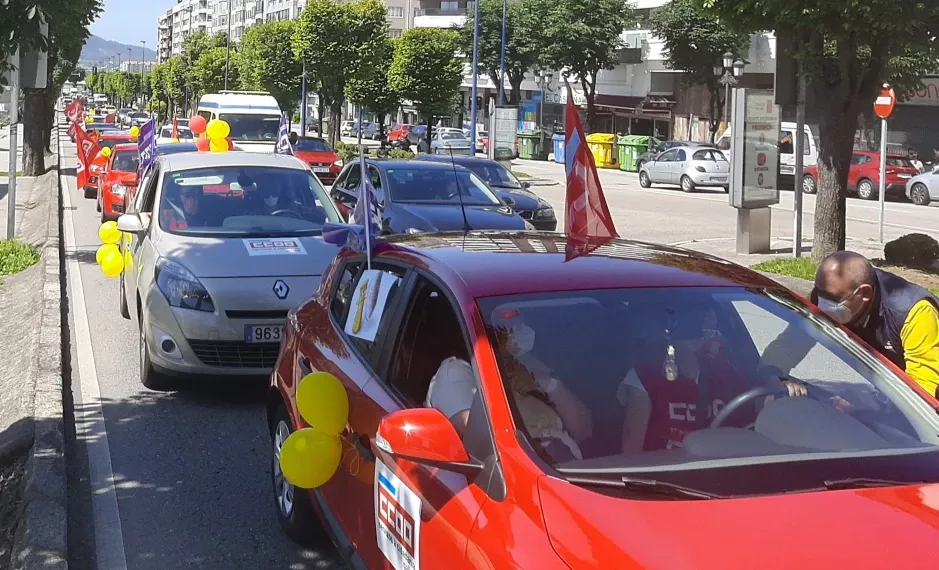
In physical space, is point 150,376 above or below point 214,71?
below

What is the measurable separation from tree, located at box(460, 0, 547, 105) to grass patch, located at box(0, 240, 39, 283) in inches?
2023

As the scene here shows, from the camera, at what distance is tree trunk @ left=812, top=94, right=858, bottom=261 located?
14555 mm

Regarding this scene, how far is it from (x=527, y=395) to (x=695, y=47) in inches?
2137

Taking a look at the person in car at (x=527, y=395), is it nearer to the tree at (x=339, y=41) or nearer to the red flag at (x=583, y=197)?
the red flag at (x=583, y=197)

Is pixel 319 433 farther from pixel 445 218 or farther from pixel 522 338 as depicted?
pixel 445 218

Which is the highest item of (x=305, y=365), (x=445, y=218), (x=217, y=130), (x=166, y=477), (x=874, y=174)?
(x=874, y=174)

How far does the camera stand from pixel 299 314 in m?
5.33

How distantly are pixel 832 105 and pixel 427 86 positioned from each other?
3485cm

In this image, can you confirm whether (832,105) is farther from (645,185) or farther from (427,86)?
(427,86)

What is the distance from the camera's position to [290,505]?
5.07 metres

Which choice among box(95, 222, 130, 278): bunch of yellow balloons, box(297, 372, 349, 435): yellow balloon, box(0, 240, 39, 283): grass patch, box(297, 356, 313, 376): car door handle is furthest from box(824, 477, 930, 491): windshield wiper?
box(0, 240, 39, 283): grass patch

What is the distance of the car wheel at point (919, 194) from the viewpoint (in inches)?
1219

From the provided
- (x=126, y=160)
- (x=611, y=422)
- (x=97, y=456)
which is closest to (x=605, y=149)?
(x=126, y=160)

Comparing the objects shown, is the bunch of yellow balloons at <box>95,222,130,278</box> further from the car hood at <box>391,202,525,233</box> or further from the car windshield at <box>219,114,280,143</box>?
the car windshield at <box>219,114,280,143</box>
